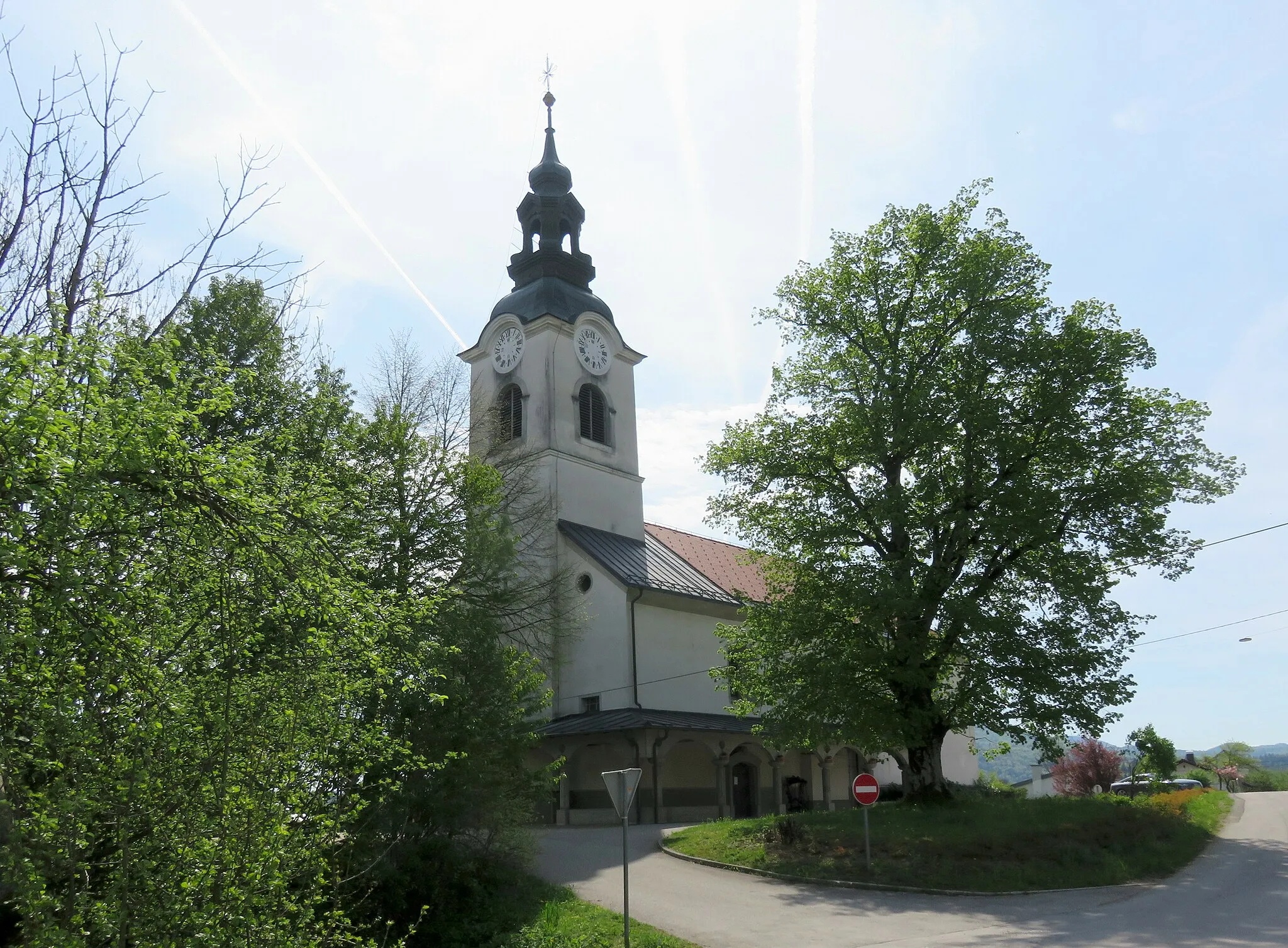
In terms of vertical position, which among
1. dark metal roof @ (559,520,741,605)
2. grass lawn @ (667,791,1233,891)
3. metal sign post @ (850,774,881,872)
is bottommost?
grass lawn @ (667,791,1233,891)

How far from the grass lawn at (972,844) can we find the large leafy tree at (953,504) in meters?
1.57

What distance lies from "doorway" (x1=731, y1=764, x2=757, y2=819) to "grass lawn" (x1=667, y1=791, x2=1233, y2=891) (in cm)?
849

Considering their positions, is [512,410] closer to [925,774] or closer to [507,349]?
[507,349]

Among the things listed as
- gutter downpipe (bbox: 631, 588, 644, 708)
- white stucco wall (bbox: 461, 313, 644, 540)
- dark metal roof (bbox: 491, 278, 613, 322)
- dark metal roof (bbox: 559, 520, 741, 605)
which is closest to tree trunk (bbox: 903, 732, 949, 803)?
gutter downpipe (bbox: 631, 588, 644, 708)

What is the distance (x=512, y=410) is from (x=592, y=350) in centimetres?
359

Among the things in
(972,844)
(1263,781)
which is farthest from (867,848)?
(1263,781)

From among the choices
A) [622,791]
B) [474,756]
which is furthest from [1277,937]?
[474,756]

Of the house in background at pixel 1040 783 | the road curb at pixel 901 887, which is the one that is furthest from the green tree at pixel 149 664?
the house in background at pixel 1040 783

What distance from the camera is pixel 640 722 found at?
25.4 meters

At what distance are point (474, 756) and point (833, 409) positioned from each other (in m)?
11.6

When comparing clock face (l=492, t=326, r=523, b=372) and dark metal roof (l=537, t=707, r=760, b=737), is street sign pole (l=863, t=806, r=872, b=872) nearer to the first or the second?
dark metal roof (l=537, t=707, r=760, b=737)

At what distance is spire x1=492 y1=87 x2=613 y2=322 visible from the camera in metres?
34.7

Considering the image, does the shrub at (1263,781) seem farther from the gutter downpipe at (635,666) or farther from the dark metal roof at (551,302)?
the dark metal roof at (551,302)

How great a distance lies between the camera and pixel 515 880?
47.9ft
